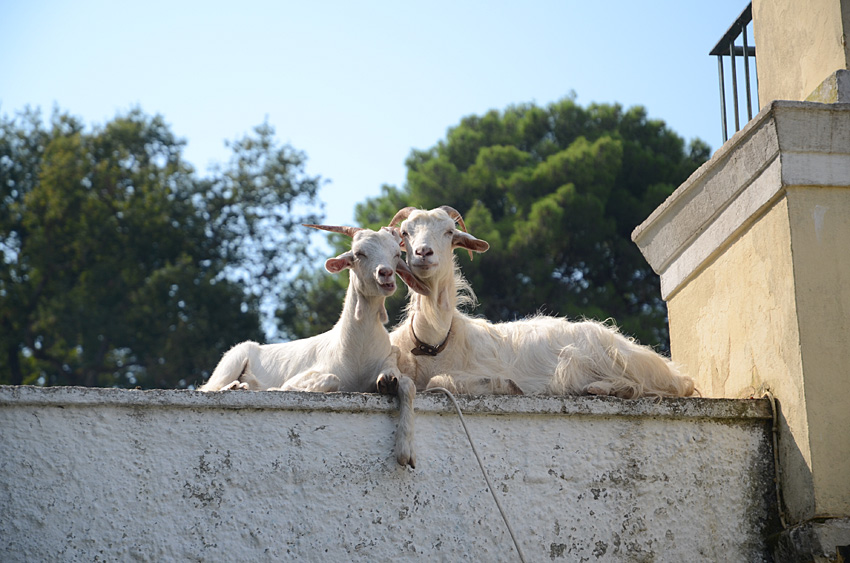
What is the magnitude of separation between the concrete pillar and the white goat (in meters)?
0.53

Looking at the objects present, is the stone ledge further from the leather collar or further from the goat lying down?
the goat lying down

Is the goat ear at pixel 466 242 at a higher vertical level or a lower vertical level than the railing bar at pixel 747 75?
lower

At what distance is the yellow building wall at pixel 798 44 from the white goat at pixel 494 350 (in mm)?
1807

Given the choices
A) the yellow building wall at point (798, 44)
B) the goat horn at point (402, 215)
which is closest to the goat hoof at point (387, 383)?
the goat horn at point (402, 215)

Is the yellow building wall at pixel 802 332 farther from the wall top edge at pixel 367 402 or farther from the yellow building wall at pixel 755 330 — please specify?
the wall top edge at pixel 367 402

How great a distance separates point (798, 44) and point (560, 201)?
1308 cm

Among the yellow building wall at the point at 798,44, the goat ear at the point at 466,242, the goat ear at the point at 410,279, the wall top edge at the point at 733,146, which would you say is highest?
the yellow building wall at the point at 798,44

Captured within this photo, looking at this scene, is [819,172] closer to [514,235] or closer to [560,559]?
[560,559]

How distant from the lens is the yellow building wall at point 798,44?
5.33 metres

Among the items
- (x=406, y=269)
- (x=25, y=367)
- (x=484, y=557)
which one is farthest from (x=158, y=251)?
(x=484, y=557)

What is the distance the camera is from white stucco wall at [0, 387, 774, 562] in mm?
4398

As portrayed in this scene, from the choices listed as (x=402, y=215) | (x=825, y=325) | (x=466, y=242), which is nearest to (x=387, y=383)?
(x=466, y=242)

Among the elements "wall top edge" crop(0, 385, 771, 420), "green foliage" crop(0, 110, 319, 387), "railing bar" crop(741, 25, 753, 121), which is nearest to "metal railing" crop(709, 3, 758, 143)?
"railing bar" crop(741, 25, 753, 121)

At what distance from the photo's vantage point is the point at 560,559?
4.69 m
